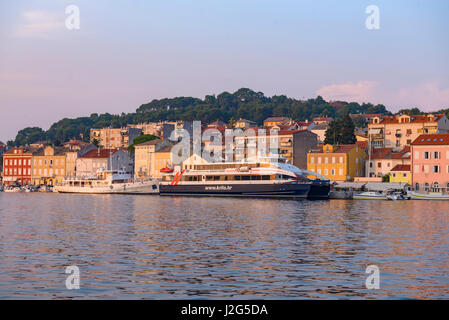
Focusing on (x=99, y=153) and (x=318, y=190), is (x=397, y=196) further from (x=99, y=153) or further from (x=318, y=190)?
(x=99, y=153)

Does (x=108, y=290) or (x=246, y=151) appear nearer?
(x=108, y=290)

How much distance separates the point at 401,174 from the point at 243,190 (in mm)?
23702

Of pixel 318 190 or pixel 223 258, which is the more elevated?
pixel 318 190

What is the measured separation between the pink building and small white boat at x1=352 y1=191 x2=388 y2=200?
954cm

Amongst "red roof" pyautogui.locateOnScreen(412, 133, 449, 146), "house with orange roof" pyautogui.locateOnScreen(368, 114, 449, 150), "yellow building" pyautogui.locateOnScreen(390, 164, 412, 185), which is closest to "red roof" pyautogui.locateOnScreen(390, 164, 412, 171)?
"yellow building" pyautogui.locateOnScreen(390, 164, 412, 185)

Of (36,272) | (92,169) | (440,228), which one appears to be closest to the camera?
(36,272)

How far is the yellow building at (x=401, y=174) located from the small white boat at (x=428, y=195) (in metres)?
13.2

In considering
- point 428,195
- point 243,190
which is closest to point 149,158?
point 243,190

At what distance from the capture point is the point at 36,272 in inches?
822

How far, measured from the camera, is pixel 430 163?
85.7m

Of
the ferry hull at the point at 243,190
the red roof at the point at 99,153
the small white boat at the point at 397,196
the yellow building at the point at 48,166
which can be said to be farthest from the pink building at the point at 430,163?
the yellow building at the point at 48,166
